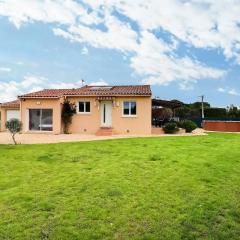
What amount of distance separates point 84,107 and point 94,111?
3.66 ft

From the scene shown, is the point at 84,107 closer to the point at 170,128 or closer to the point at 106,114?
the point at 106,114

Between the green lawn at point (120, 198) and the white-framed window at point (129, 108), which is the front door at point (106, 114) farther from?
the green lawn at point (120, 198)

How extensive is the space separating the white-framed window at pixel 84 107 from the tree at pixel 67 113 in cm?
58

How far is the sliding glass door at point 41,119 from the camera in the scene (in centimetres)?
3866

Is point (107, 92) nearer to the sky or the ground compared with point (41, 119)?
nearer to the sky

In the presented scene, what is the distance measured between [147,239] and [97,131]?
99.6 feet

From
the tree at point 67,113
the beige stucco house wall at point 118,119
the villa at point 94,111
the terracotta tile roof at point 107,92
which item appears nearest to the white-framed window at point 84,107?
the villa at point 94,111

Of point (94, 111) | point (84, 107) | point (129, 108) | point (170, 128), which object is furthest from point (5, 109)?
point (170, 128)

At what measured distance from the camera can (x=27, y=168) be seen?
600 inches

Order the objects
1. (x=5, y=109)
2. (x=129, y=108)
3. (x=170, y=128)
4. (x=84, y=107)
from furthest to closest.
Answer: (x=5, y=109)
(x=84, y=107)
(x=129, y=108)
(x=170, y=128)

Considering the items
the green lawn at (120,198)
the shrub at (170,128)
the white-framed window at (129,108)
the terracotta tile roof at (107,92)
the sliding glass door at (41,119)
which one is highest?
the terracotta tile roof at (107,92)

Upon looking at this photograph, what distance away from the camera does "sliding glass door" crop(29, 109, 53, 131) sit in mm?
38656

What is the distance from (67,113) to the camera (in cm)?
3841

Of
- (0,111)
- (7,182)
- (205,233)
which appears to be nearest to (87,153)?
(7,182)
